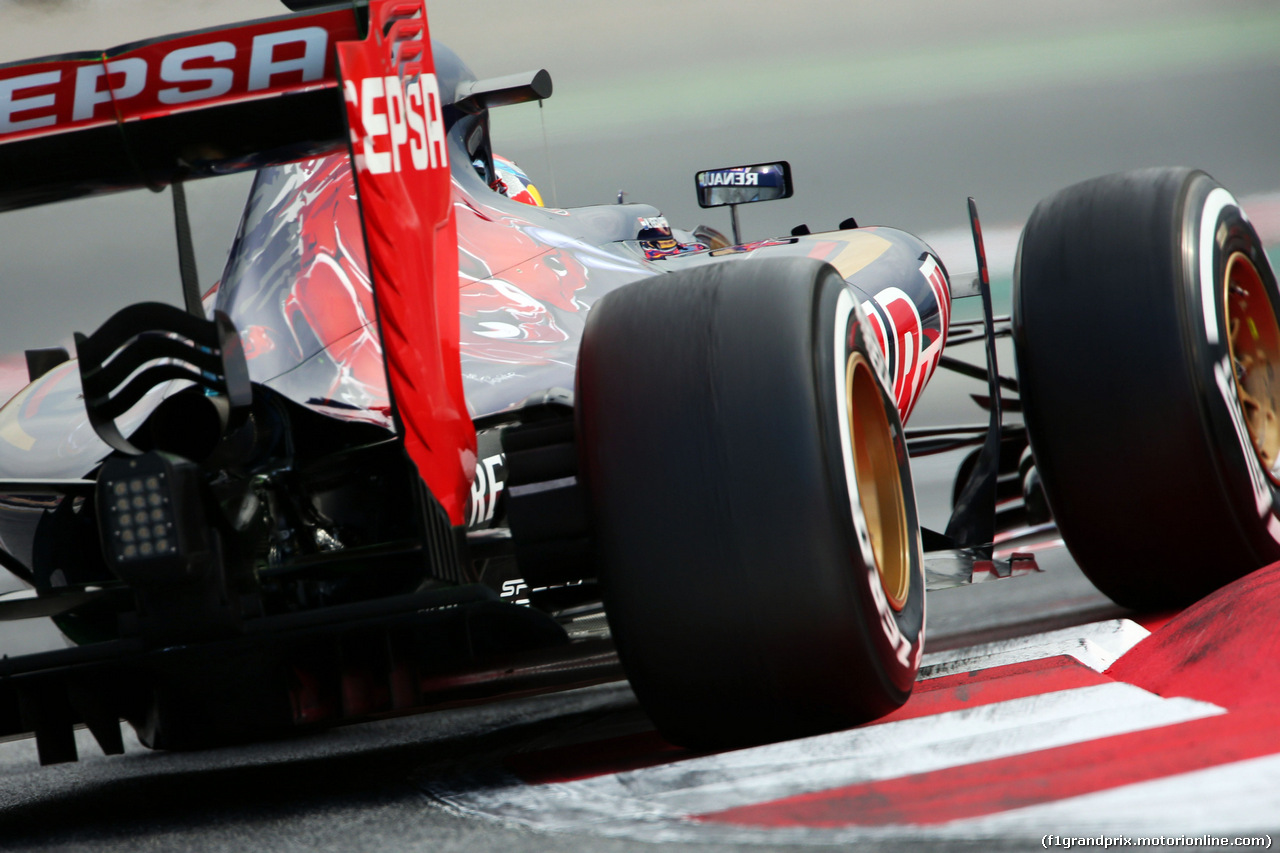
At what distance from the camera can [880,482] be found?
7.18 feet

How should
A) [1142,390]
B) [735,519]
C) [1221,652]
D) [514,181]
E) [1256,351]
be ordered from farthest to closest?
[514,181] < [1256,351] < [1142,390] < [1221,652] < [735,519]

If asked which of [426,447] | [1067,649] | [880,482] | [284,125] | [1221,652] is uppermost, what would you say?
[284,125]

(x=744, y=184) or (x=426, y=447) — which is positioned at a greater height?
(x=744, y=184)

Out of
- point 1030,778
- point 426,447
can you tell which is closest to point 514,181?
point 426,447

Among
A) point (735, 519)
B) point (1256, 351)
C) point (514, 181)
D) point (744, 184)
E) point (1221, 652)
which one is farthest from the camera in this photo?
point (514, 181)

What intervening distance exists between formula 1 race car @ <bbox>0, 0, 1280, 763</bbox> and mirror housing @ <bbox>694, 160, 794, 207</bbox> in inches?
56.1

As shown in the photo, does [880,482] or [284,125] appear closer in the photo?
[284,125]

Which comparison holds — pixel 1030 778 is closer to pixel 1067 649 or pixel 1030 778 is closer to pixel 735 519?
pixel 735 519

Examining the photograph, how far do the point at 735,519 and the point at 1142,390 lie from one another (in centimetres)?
123

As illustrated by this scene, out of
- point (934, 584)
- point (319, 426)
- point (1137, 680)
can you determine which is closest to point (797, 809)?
point (1137, 680)

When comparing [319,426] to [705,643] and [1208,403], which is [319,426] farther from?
[1208,403]

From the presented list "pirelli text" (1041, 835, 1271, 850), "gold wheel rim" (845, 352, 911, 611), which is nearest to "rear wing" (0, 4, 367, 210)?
"gold wheel rim" (845, 352, 911, 611)

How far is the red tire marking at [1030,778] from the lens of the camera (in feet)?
3.94

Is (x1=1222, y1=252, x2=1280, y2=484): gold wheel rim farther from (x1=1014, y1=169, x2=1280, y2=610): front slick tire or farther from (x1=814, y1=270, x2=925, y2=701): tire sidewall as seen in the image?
(x1=814, y1=270, x2=925, y2=701): tire sidewall
